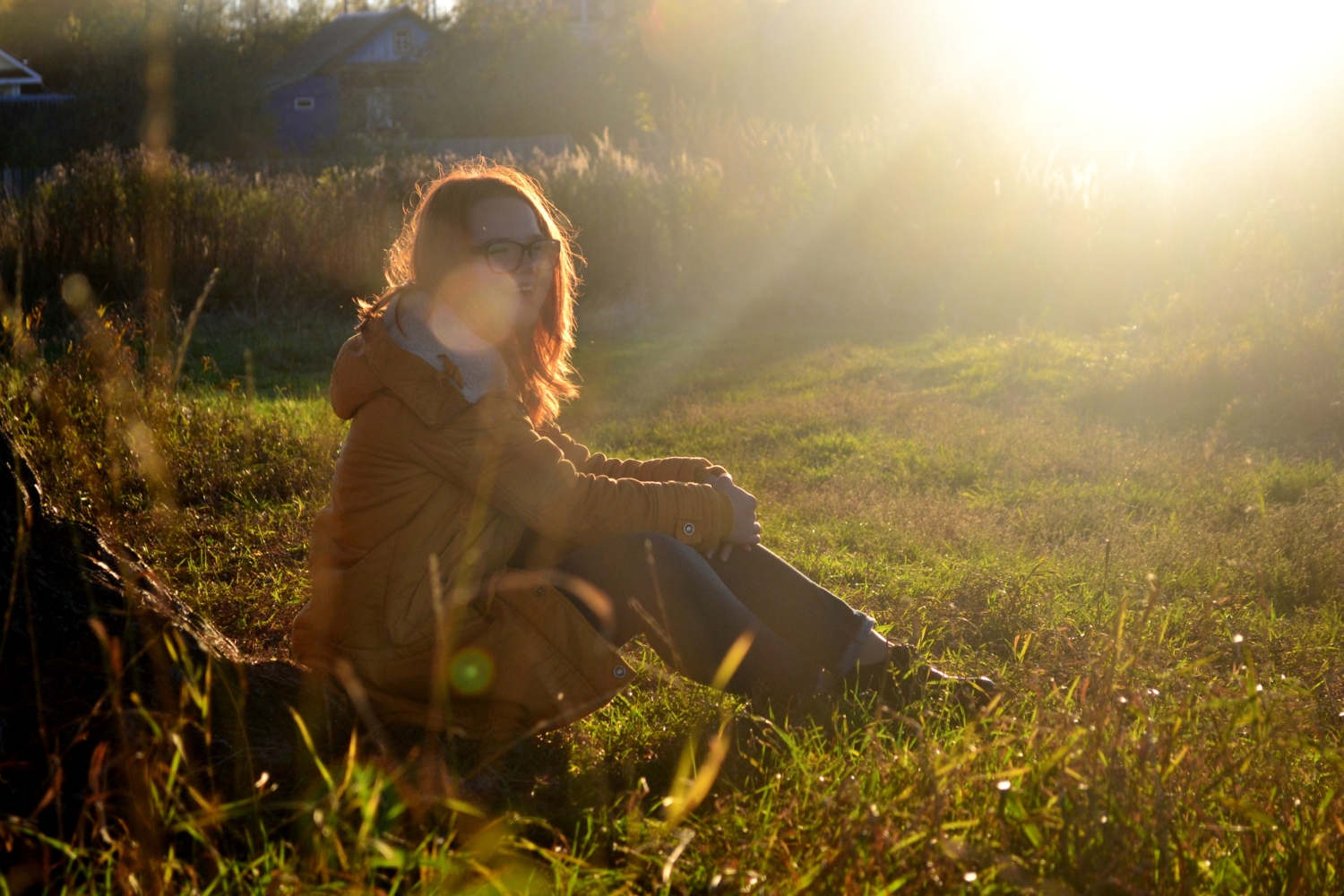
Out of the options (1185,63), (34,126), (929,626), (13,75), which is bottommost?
(929,626)

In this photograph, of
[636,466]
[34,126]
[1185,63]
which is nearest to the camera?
[636,466]

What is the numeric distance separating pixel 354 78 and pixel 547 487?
4034 cm

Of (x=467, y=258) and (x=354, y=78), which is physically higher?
(x=354, y=78)

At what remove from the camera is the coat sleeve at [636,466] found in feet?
9.21

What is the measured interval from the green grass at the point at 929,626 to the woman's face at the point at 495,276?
3.41 feet

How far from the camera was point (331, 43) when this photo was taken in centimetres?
3903

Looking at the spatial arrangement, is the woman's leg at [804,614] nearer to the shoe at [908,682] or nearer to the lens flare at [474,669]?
the shoe at [908,682]

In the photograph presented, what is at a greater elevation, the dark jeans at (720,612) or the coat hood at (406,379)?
the coat hood at (406,379)

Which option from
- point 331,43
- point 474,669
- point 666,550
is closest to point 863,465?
point 666,550

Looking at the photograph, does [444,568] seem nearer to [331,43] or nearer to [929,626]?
[929,626]

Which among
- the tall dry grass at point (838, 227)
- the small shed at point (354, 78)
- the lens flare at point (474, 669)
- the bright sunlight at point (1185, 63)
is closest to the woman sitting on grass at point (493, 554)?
the lens flare at point (474, 669)

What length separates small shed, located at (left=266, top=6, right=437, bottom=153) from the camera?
36781 mm

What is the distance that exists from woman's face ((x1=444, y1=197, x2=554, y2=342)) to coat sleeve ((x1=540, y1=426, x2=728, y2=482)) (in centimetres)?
38

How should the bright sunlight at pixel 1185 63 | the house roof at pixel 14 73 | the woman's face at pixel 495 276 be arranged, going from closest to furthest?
the woman's face at pixel 495 276
the bright sunlight at pixel 1185 63
the house roof at pixel 14 73
